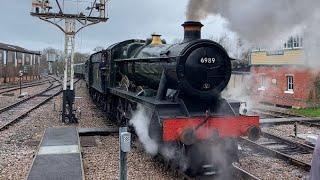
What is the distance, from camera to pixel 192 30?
7.40 metres

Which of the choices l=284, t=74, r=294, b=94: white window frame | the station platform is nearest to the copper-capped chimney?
the station platform

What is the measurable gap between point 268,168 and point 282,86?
45.1 feet

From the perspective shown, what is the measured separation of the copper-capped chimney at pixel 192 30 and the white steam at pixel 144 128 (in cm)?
169

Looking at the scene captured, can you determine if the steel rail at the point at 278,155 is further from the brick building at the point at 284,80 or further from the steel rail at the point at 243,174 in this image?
the brick building at the point at 284,80

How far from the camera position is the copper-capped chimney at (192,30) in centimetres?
736

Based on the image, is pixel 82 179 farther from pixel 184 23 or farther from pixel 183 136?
pixel 184 23

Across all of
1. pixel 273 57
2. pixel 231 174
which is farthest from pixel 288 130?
pixel 273 57

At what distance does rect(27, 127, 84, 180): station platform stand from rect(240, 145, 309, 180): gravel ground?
10.5 ft

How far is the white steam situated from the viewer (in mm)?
7661

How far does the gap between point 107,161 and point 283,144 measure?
15.0 feet

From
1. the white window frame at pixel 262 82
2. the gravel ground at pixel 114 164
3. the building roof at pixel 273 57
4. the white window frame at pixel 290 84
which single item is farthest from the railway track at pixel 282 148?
the white window frame at pixel 262 82

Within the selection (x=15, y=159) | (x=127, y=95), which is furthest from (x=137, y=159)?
(x=15, y=159)

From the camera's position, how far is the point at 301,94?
64.4 ft

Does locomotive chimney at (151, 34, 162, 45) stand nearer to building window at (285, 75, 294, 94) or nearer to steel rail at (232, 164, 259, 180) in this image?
steel rail at (232, 164, 259, 180)
